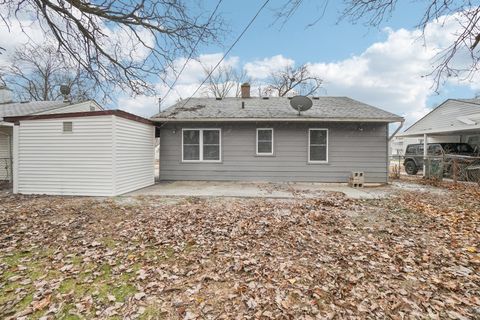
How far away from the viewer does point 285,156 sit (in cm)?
1024

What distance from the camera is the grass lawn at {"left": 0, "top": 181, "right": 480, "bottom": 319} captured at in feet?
8.37

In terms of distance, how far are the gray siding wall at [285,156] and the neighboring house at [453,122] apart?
5.83 metres

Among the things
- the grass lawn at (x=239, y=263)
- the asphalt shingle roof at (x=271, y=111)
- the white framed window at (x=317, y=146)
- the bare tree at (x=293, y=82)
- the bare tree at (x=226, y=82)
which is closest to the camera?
the grass lawn at (x=239, y=263)

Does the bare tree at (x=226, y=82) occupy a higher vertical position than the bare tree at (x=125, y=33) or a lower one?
higher

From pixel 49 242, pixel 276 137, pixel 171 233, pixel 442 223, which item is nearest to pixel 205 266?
pixel 171 233

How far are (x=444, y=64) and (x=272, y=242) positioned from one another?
15.3 feet

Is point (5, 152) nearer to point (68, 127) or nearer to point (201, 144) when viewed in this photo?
point (68, 127)

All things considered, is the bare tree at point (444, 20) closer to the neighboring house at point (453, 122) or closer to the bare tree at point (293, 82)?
the neighboring house at point (453, 122)

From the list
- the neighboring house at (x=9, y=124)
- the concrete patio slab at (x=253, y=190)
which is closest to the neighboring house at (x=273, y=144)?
the concrete patio slab at (x=253, y=190)

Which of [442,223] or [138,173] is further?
[138,173]

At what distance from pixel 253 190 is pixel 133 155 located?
4.26 metres

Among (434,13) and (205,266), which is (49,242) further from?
(434,13)

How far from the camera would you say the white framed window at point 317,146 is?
33.3 feet

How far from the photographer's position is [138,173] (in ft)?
29.7
